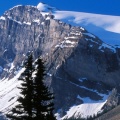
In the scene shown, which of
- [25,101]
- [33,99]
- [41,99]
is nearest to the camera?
[25,101]

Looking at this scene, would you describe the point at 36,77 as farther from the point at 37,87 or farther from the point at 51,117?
the point at 51,117

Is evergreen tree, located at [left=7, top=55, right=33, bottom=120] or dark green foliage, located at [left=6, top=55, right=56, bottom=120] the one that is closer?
evergreen tree, located at [left=7, top=55, right=33, bottom=120]

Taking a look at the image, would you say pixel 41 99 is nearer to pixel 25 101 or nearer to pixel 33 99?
pixel 33 99

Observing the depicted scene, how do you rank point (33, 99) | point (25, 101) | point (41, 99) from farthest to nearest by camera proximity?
1. point (33, 99)
2. point (41, 99)
3. point (25, 101)

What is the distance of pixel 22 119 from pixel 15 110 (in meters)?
0.85

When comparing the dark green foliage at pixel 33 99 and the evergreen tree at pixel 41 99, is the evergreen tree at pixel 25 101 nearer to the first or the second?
the dark green foliage at pixel 33 99

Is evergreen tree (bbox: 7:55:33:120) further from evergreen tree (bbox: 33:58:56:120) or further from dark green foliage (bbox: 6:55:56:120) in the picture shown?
evergreen tree (bbox: 33:58:56:120)

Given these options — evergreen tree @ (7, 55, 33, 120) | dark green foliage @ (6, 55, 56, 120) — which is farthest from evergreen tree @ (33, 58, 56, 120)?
evergreen tree @ (7, 55, 33, 120)

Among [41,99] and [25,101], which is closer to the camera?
[25,101]

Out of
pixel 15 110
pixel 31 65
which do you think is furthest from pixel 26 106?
pixel 31 65

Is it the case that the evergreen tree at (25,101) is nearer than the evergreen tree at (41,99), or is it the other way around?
the evergreen tree at (25,101)

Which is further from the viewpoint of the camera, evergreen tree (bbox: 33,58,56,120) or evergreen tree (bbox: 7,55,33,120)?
evergreen tree (bbox: 33,58,56,120)

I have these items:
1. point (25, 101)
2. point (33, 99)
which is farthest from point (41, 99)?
point (25, 101)

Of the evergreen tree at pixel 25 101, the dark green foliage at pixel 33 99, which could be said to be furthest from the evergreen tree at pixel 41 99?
the evergreen tree at pixel 25 101
